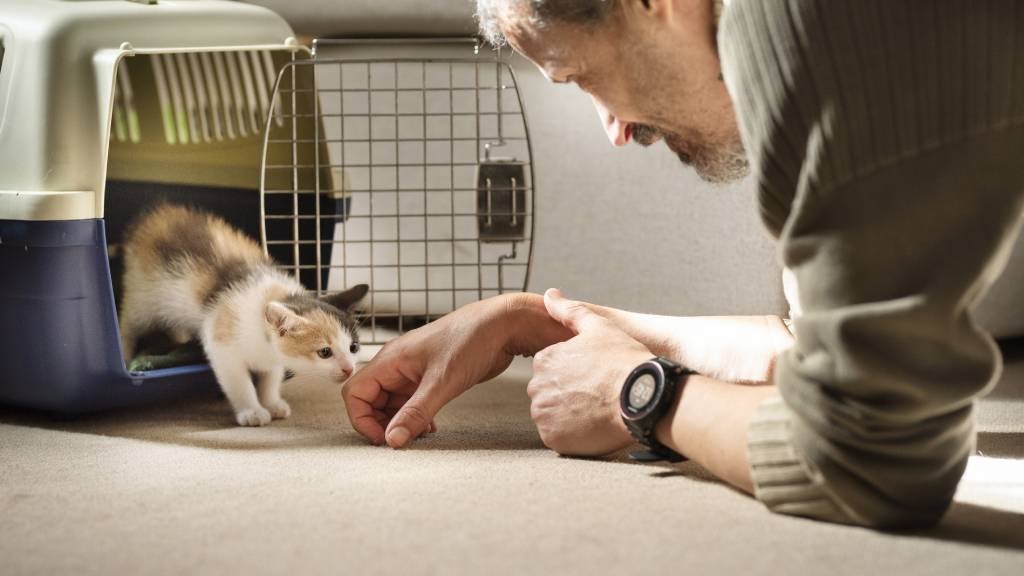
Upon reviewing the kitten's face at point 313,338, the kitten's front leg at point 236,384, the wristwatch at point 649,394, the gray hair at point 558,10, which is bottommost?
the kitten's front leg at point 236,384

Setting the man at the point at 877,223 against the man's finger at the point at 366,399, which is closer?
the man at the point at 877,223

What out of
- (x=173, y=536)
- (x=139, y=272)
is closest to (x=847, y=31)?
(x=173, y=536)

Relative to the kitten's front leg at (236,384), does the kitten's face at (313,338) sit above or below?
above

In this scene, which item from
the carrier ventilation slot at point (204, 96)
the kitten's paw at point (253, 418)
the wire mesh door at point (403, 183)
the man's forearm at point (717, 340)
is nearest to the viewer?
the man's forearm at point (717, 340)

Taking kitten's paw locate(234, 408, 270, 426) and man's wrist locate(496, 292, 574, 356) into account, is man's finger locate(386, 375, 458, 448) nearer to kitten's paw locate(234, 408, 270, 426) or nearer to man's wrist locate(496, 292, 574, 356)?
man's wrist locate(496, 292, 574, 356)

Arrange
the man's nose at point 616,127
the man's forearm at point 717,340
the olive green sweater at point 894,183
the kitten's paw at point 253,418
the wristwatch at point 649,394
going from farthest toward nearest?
the kitten's paw at point 253,418 < the man's forearm at point 717,340 < the man's nose at point 616,127 < the wristwatch at point 649,394 < the olive green sweater at point 894,183

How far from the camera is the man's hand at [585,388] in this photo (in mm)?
1305

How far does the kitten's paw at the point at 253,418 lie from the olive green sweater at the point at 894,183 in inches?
36.1

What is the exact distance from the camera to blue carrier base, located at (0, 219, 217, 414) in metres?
1.54

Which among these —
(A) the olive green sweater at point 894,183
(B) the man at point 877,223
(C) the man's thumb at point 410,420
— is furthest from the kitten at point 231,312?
(A) the olive green sweater at point 894,183

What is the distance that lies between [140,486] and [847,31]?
2.86 ft

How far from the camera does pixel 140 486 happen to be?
1.29 metres

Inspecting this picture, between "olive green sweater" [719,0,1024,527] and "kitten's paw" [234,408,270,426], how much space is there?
0.92m

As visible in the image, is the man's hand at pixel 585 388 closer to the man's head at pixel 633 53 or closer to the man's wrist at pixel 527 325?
the man's wrist at pixel 527 325
